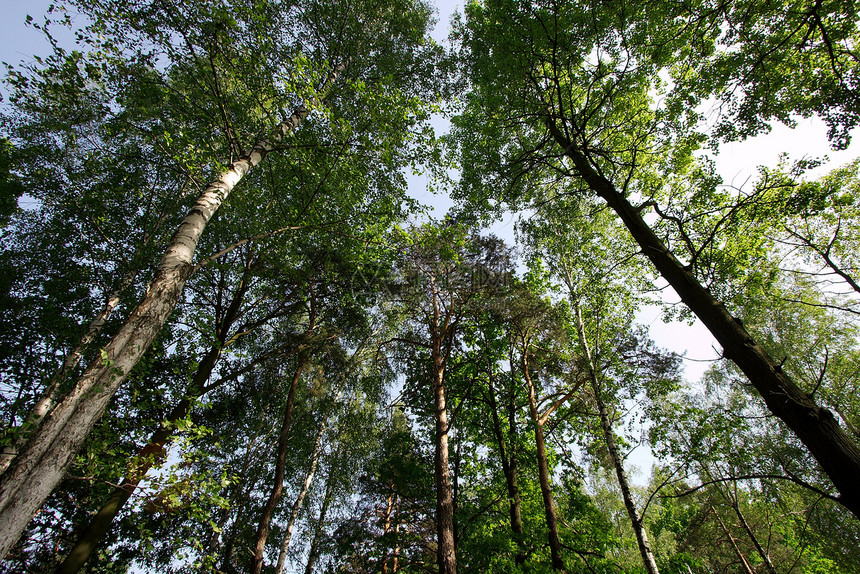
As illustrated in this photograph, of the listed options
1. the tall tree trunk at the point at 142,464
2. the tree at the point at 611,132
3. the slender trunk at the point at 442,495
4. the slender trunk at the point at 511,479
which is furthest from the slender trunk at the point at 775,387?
the slender trunk at the point at 511,479

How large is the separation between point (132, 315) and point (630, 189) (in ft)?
35.4

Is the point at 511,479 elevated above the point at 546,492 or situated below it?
above

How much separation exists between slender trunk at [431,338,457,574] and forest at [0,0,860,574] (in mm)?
62

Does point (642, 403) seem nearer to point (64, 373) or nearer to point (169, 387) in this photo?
point (169, 387)

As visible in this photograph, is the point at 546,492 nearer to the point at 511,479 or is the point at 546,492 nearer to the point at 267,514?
the point at 511,479

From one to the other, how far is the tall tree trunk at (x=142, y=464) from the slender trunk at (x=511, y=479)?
7.32m

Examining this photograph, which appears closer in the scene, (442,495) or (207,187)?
(207,187)

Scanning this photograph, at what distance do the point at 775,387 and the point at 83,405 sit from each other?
18.5ft

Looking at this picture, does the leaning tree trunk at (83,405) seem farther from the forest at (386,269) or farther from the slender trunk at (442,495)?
the slender trunk at (442,495)

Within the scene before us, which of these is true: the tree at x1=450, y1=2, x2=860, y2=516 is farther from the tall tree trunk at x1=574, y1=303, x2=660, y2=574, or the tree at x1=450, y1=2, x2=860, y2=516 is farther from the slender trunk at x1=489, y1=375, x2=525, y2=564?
the slender trunk at x1=489, y1=375, x2=525, y2=564

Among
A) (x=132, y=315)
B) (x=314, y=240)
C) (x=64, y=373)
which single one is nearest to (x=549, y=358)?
(x=314, y=240)

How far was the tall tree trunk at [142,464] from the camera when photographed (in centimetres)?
394

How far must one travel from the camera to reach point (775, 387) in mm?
2586

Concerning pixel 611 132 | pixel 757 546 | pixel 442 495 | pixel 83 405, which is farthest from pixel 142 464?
pixel 757 546
